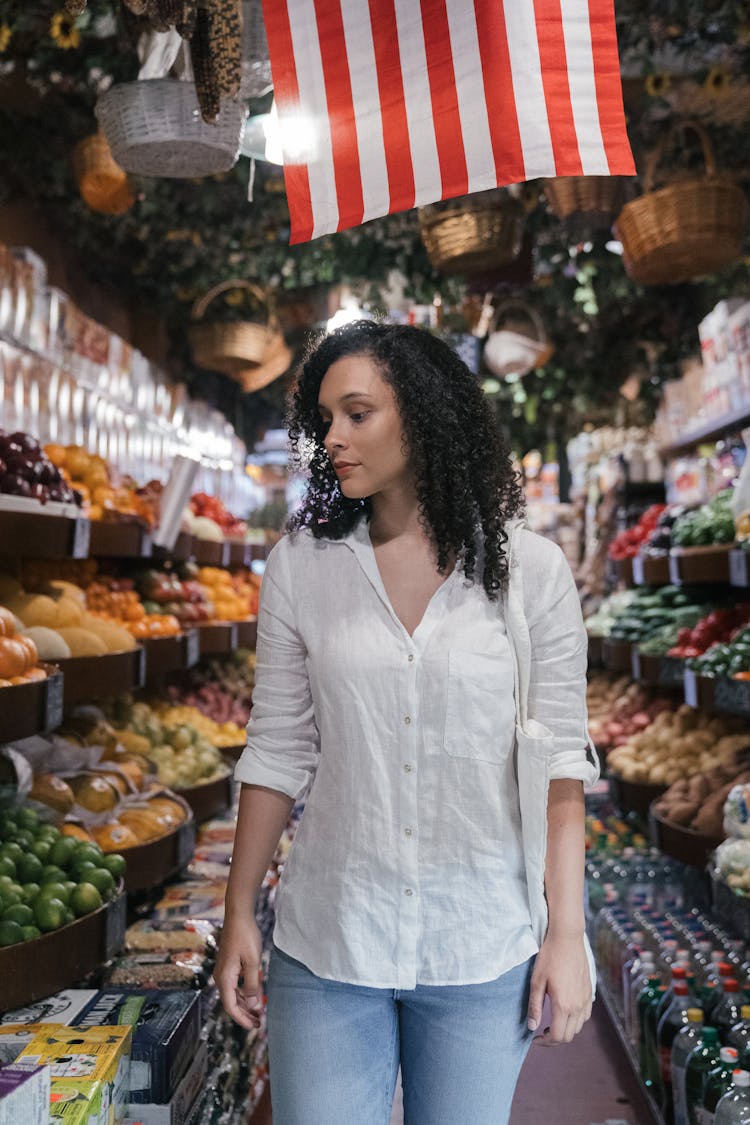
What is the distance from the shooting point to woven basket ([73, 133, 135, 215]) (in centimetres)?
427

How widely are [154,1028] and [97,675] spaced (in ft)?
4.06

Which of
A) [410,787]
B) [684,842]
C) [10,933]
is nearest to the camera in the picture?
[410,787]

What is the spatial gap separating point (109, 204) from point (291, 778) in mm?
3400

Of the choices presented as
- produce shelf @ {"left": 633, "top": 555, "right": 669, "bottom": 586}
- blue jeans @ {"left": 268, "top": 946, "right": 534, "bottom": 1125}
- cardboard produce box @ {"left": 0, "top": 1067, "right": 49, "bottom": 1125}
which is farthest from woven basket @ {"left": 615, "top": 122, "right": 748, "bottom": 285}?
cardboard produce box @ {"left": 0, "top": 1067, "right": 49, "bottom": 1125}

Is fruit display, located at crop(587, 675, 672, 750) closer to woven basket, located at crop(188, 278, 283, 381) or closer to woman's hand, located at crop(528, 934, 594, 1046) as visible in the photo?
woven basket, located at crop(188, 278, 283, 381)

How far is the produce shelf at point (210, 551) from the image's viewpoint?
18.3 feet

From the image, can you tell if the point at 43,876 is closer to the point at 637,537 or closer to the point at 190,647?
the point at 190,647

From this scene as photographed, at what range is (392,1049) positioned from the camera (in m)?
1.65

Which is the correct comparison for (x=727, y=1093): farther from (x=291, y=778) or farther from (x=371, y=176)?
(x=371, y=176)

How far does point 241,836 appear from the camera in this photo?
1766 millimetres

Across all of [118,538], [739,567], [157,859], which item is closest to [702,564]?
[739,567]

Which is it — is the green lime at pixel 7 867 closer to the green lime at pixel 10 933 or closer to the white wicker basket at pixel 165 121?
the green lime at pixel 10 933

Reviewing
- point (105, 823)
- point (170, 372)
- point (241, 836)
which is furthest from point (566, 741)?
point (170, 372)

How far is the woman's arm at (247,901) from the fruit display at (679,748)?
3034mm
